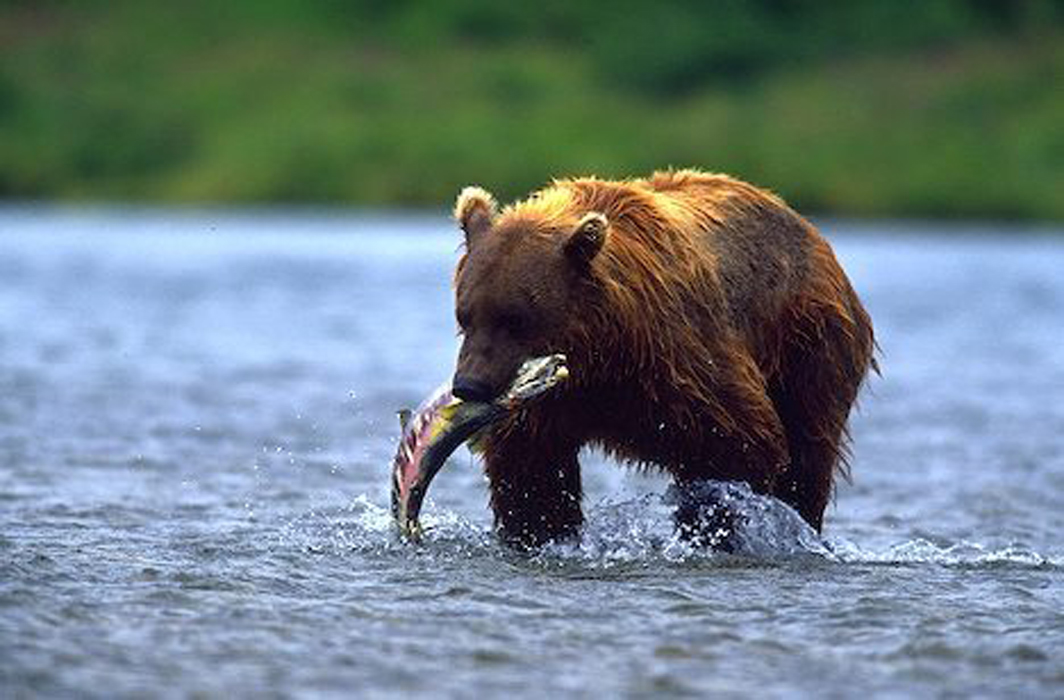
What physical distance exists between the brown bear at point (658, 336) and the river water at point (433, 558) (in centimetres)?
29

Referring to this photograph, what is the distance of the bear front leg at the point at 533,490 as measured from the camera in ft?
28.6

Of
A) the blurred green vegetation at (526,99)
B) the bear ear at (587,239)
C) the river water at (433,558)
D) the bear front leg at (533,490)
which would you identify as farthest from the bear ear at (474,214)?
the blurred green vegetation at (526,99)

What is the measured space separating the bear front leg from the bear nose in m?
0.48

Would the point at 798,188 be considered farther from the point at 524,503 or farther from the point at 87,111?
the point at 524,503

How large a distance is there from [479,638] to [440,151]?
50.7m

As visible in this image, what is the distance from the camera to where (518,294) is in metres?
8.26

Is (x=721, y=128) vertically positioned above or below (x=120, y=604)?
above

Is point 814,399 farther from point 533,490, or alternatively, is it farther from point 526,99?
point 526,99

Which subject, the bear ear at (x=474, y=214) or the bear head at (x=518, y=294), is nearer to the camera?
the bear head at (x=518, y=294)

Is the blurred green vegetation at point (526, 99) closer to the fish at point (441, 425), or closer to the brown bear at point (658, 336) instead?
the brown bear at point (658, 336)

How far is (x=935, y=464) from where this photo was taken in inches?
514

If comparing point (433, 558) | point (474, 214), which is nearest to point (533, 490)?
point (433, 558)

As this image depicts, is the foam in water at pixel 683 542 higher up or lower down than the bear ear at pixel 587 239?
lower down

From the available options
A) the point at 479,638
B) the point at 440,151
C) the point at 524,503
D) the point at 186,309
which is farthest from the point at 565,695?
the point at 440,151
